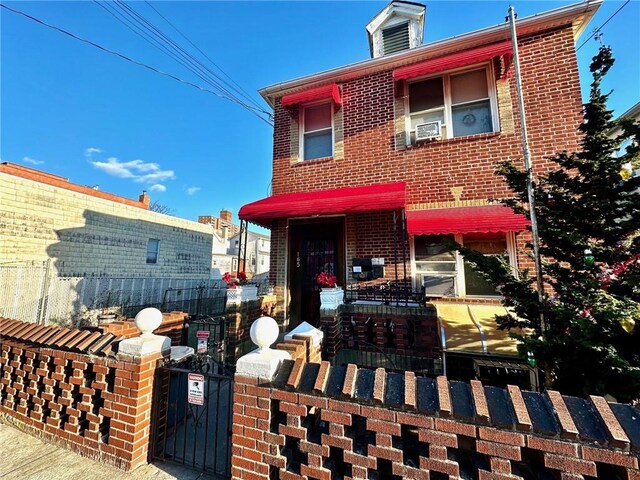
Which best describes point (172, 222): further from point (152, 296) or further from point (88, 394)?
point (88, 394)

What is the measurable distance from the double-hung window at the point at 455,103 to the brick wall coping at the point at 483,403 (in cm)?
614

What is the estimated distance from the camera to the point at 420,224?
557cm

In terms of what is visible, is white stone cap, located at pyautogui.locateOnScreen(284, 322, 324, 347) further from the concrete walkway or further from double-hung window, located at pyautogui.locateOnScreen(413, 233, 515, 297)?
double-hung window, located at pyautogui.locateOnScreen(413, 233, 515, 297)

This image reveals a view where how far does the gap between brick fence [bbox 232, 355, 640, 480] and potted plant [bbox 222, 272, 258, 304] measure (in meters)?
3.71

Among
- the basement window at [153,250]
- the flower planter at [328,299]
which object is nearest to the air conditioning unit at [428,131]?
the flower planter at [328,299]

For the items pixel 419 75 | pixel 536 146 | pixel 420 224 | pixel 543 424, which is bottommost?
pixel 543 424

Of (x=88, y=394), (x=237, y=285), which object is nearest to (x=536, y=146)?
(x=237, y=285)

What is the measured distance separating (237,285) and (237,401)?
12.8ft

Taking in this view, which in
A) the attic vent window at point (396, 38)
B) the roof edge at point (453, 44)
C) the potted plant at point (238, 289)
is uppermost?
the attic vent window at point (396, 38)

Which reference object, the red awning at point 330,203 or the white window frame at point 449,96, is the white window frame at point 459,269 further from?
the white window frame at point 449,96

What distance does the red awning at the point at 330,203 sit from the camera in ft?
18.4

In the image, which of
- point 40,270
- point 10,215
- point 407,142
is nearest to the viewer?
point 407,142

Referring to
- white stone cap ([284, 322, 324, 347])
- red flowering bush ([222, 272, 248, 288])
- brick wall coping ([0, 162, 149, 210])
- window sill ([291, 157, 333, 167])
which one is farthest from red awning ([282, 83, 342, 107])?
brick wall coping ([0, 162, 149, 210])

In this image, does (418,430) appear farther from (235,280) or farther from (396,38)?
(396,38)
